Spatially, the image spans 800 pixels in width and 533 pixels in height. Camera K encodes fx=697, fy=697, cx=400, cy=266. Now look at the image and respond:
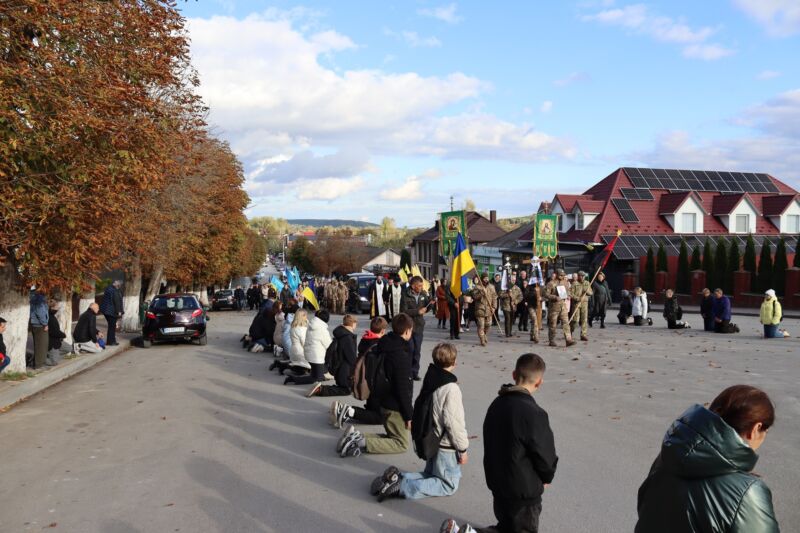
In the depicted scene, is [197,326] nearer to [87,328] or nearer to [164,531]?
[87,328]

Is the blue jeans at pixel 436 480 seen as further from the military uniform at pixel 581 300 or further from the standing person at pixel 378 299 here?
the military uniform at pixel 581 300

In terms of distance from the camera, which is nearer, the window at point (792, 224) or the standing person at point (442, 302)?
the standing person at point (442, 302)

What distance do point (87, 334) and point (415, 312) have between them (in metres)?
10.4

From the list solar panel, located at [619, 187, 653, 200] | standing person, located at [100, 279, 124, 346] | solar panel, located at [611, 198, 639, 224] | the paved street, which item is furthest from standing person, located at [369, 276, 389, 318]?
solar panel, located at [619, 187, 653, 200]

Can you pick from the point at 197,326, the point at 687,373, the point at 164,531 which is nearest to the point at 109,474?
the point at 164,531

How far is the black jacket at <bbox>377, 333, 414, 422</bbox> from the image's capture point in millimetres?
7695

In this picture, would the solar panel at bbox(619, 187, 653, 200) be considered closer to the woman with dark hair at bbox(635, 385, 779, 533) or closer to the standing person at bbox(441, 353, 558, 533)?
the standing person at bbox(441, 353, 558, 533)

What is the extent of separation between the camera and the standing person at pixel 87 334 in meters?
18.9

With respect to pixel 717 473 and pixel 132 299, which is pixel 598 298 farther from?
pixel 717 473

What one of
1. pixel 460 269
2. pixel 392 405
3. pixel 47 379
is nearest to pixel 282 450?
pixel 392 405

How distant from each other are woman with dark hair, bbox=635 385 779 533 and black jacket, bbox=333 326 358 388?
7.96m

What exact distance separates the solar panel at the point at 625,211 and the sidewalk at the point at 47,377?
3737 centimetres

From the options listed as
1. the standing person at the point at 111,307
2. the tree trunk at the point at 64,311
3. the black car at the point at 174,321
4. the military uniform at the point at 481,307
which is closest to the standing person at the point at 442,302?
the military uniform at the point at 481,307

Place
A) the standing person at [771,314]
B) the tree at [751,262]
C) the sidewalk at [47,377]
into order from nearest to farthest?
the sidewalk at [47,377] → the standing person at [771,314] → the tree at [751,262]
